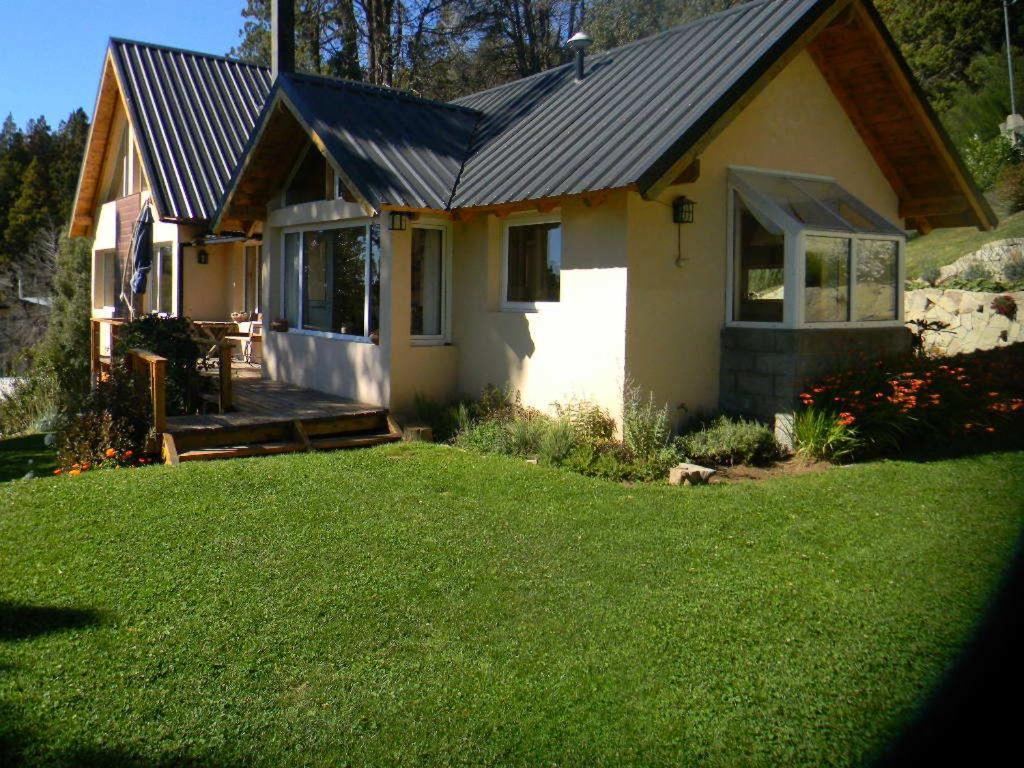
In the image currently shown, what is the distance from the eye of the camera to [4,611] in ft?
18.6

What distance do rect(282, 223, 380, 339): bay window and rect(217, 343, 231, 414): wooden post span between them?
1.90 metres

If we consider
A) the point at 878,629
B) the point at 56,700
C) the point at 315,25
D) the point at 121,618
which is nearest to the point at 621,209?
the point at 878,629

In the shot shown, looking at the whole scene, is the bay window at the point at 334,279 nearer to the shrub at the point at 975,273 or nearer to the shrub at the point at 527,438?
the shrub at the point at 527,438

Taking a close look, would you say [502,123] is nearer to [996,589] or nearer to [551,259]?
[551,259]

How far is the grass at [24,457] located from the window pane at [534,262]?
696 centimetres

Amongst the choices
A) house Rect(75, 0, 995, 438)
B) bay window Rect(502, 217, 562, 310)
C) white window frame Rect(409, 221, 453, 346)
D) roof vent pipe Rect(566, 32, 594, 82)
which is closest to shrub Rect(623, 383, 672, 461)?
house Rect(75, 0, 995, 438)

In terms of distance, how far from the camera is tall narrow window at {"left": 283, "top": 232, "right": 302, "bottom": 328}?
1427 cm

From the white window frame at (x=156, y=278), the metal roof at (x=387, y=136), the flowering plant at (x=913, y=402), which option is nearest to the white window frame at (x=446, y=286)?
the metal roof at (x=387, y=136)

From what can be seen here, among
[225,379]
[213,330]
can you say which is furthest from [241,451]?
[213,330]

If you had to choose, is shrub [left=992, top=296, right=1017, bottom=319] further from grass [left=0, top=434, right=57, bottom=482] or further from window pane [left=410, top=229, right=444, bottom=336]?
grass [left=0, top=434, right=57, bottom=482]

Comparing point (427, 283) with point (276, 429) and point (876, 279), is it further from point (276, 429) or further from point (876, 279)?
point (876, 279)

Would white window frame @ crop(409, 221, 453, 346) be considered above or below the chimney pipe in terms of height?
below

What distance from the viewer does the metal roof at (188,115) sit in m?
17.7

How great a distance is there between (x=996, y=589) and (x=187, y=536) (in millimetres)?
5886
